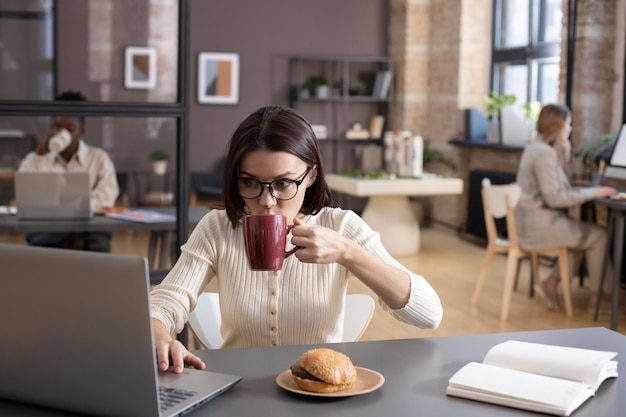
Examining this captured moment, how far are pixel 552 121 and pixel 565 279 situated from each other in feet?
3.24

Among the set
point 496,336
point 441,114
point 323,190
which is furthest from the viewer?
point 441,114

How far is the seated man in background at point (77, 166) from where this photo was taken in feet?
11.0

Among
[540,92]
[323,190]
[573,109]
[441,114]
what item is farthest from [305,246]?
[441,114]

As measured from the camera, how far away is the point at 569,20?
22.1ft

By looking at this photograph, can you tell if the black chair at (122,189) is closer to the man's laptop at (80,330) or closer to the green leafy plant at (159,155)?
the green leafy plant at (159,155)

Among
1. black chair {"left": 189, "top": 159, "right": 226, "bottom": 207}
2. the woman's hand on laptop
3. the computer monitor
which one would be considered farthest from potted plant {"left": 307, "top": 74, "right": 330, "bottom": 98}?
the woman's hand on laptop

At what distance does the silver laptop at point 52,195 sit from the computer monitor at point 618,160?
137 inches

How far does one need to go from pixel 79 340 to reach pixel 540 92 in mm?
7181

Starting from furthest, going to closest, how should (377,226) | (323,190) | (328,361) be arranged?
(377,226) < (323,190) < (328,361)

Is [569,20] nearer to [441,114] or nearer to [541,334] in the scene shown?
[441,114]

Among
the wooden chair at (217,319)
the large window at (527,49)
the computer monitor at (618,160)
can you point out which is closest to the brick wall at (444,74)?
the large window at (527,49)

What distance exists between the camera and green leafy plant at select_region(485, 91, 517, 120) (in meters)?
8.17

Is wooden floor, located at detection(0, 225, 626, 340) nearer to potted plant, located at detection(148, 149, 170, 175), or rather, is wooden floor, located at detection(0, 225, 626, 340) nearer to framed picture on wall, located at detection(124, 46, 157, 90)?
potted plant, located at detection(148, 149, 170, 175)

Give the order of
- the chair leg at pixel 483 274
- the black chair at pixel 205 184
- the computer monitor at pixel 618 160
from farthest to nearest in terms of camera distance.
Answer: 1. the black chair at pixel 205 184
2. the chair leg at pixel 483 274
3. the computer monitor at pixel 618 160
